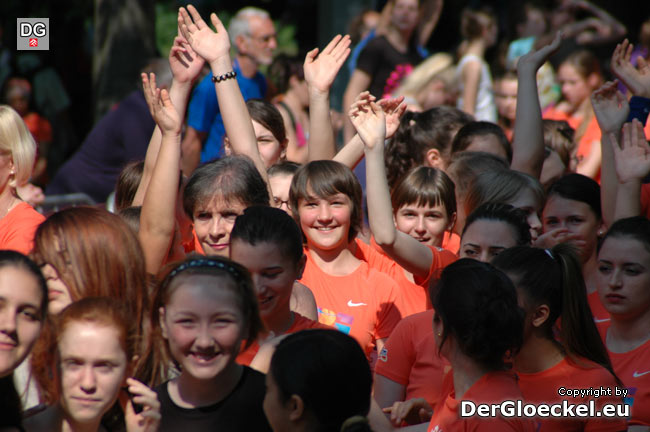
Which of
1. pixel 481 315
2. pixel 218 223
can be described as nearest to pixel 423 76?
pixel 218 223

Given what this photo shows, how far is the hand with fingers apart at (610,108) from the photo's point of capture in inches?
202

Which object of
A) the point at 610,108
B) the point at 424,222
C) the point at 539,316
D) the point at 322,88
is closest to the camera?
the point at 539,316

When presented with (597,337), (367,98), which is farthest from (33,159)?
(597,337)

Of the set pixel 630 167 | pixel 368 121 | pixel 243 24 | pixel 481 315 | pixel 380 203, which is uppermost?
pixel 243 24

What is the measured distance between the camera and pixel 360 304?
430cm

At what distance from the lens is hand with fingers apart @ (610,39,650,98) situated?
215 inches

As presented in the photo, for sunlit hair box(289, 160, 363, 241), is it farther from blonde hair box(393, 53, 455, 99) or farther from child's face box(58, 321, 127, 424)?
blonde hair box(393, 53, 455, 99)

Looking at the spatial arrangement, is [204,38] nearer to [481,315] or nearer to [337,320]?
[337,320]

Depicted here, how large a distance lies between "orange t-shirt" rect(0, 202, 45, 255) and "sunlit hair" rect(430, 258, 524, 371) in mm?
1855

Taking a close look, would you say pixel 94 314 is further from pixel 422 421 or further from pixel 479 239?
pixel 479 239

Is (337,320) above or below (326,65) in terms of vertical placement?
below

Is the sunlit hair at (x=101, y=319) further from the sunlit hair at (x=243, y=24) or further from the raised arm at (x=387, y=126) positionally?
the sunlit hair at (x=243, y=24)

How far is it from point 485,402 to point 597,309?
1.66 metres

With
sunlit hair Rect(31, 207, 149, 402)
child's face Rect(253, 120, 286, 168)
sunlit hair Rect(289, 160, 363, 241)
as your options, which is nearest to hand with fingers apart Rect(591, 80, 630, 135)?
sunlit hair Rect(289, 160, 363, 241)
